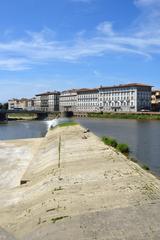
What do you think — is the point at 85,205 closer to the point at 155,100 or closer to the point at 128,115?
the point at 128,115

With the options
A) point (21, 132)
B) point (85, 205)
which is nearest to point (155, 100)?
point (21, 132)

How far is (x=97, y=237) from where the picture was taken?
1141 centimetres

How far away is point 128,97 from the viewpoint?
176 m

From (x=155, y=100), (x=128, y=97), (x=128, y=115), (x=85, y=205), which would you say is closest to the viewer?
(x=85, y=205)

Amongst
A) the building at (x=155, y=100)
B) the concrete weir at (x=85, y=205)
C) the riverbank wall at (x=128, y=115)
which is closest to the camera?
the concrete weir at (x=85, y=205)

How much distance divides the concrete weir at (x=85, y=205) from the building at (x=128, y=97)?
495 feet

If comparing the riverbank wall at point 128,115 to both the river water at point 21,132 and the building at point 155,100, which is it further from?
the river water at point 21,132

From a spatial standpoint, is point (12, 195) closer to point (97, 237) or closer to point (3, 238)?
point (3, 238)

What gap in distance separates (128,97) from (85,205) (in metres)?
163

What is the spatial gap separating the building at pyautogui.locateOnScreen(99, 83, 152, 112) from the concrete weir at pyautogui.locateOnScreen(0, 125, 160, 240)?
15100 centimetres

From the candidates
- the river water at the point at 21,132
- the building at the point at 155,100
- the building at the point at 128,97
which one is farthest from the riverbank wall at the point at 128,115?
the river water at the point at 21,132

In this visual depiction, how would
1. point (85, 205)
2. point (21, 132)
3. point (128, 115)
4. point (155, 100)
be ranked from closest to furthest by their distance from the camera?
point (85, 205) < point (21, 132) < point (128, 115) < point (155, 100)

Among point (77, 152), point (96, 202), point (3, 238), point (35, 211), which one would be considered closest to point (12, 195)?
point (35, 211)

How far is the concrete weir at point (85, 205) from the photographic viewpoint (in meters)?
12.0
